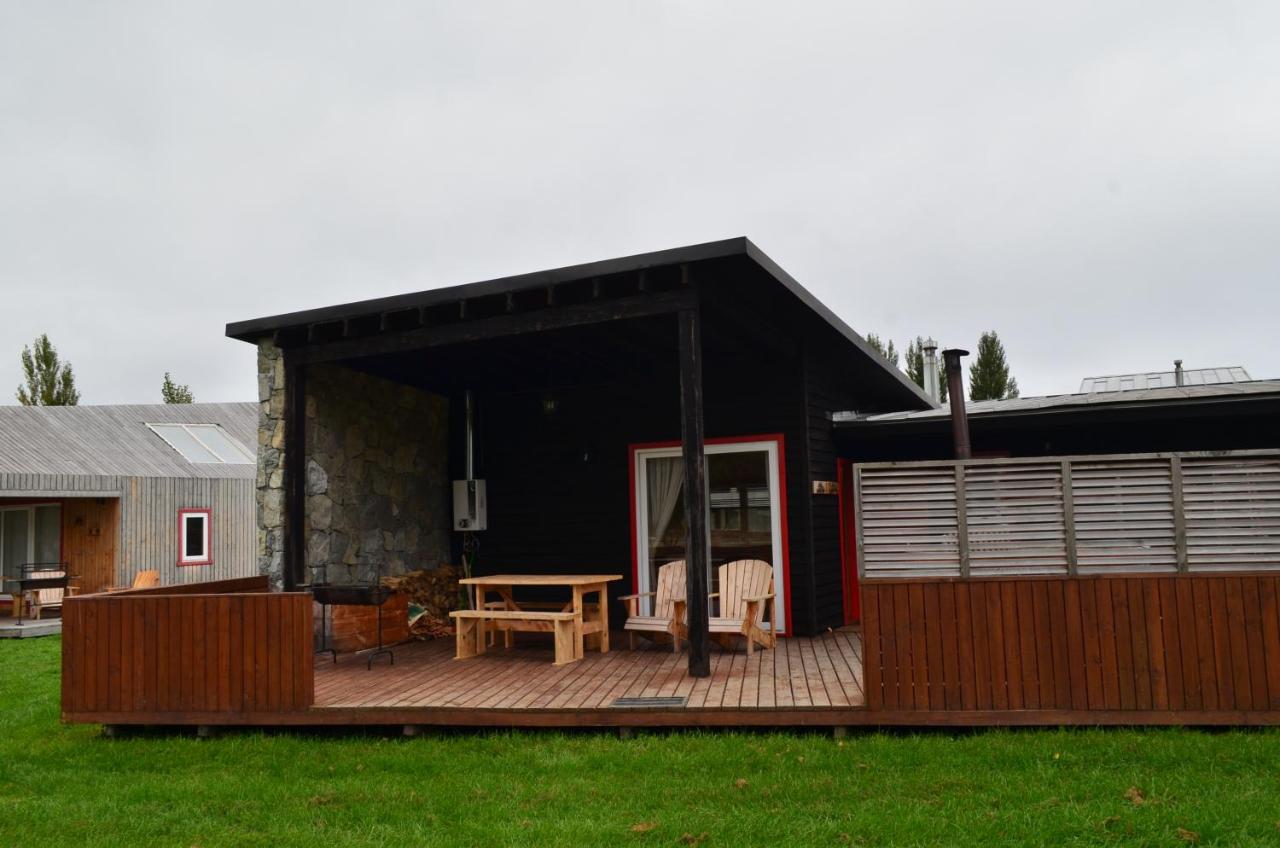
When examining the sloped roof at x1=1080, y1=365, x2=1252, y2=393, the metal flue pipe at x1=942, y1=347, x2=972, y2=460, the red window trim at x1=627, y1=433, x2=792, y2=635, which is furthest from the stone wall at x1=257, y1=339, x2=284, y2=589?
the sloped roof at x1=1080, y1=365, x2=1252, y2=393

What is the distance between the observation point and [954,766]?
13.3 feet

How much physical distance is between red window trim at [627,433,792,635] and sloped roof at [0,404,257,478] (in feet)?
29.9

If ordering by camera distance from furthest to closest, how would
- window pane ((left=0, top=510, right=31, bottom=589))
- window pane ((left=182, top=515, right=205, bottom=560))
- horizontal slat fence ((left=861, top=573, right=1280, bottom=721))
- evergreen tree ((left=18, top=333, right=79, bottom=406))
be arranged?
evergreen tree ((left=18, top=333, right=79, bottom=406)) < window pane ((left=182, top=515, right=205, bottom=560)) < window pane ((left=0, top=510, right=31, bottom=589)) < horizontal slat fence ((left=861, top=573, right=1280, bottom=721))

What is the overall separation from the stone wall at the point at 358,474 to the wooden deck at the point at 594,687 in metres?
0.89

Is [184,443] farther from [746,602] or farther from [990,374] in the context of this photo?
[990,374]

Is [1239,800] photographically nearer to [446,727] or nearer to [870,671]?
[870,671]

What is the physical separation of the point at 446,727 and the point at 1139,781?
3265mm

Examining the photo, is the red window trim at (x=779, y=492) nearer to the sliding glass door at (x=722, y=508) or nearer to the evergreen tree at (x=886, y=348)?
the sliding glass door at (x=722, y=508)

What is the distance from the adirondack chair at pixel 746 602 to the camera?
6305 millimetres

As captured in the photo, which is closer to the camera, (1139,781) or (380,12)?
(1139,781)

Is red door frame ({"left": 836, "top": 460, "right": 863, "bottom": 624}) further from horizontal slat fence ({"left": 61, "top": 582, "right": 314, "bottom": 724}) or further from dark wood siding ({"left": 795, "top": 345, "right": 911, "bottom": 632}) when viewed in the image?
horizontal slat fence ({"left": 61, "top": 582, "right": 314, "bottom": 724})

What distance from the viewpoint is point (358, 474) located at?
292 inches

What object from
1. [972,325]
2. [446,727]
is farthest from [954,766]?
[972,325]

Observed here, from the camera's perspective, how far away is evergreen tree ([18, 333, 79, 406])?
2747cm
